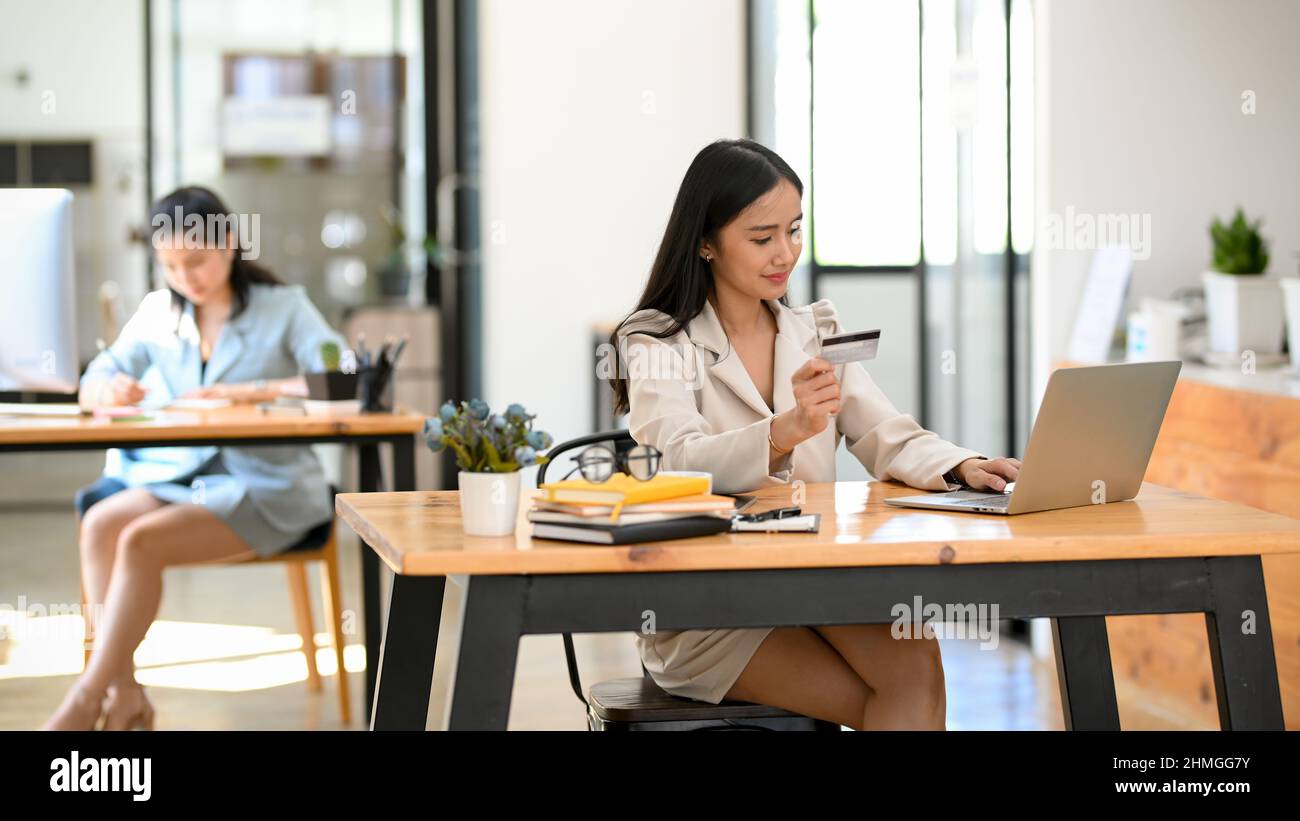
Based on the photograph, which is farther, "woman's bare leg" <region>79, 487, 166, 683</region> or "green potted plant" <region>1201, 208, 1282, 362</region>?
"green potted plant" <region>1201, 208, 1282, 362</region>

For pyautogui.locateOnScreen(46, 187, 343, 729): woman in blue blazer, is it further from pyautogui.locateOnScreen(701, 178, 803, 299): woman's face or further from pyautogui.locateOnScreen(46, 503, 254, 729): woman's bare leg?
pyautogui.locateOnScreen(701, 178, 803, 299): woman's face

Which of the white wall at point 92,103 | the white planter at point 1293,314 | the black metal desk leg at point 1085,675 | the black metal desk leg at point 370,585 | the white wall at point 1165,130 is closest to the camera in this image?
the black metal desk leg at point 1085,675

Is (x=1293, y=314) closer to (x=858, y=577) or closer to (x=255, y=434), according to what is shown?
(x=858, y=577)

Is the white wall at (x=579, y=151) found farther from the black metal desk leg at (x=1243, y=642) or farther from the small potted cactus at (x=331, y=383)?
the black metal desk leg at (x=1243, y=642)

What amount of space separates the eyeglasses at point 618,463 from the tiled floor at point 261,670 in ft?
6.13

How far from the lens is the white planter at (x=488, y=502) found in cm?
175

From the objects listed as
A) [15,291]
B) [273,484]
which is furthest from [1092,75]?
[15,291]

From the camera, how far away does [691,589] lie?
Answer: 1685mm

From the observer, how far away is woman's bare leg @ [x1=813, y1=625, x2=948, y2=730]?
2.01 m

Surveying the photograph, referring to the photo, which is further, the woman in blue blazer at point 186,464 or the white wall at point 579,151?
the white wall at point 579,151

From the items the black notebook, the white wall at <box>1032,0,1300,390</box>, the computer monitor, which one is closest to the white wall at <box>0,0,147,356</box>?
the computer monitor

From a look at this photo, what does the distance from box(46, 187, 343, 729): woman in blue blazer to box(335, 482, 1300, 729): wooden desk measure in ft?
5.42

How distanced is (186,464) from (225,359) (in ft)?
1.05

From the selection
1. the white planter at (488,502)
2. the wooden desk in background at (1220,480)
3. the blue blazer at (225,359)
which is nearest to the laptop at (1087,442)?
the white planter at (488,502)
